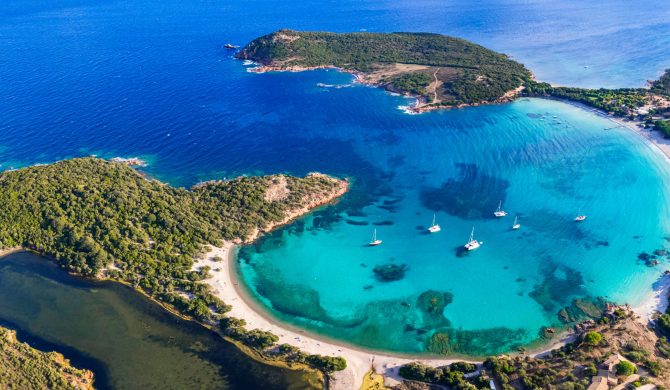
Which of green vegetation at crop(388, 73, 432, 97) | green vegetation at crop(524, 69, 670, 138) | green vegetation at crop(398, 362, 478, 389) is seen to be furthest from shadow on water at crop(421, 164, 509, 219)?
green vegetation at crop(524, 69, 670, 138)

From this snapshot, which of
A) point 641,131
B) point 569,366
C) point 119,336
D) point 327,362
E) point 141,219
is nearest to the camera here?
point 569,366

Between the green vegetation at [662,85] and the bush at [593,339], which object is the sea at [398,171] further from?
the bush at [593,339]

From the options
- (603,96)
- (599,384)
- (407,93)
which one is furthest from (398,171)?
(603,96)

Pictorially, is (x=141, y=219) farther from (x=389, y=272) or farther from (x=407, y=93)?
(x=407, y=93)

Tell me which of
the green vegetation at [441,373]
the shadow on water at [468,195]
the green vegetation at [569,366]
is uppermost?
the shadow on water at [468,195]

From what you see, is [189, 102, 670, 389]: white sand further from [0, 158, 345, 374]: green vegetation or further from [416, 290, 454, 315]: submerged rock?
[416, 290, 454, 315]: submerged rock

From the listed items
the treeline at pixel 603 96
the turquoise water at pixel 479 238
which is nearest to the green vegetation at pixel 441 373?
the turquoise water at pixel 479 238

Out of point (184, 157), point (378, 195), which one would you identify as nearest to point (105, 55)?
point (184, 157)
